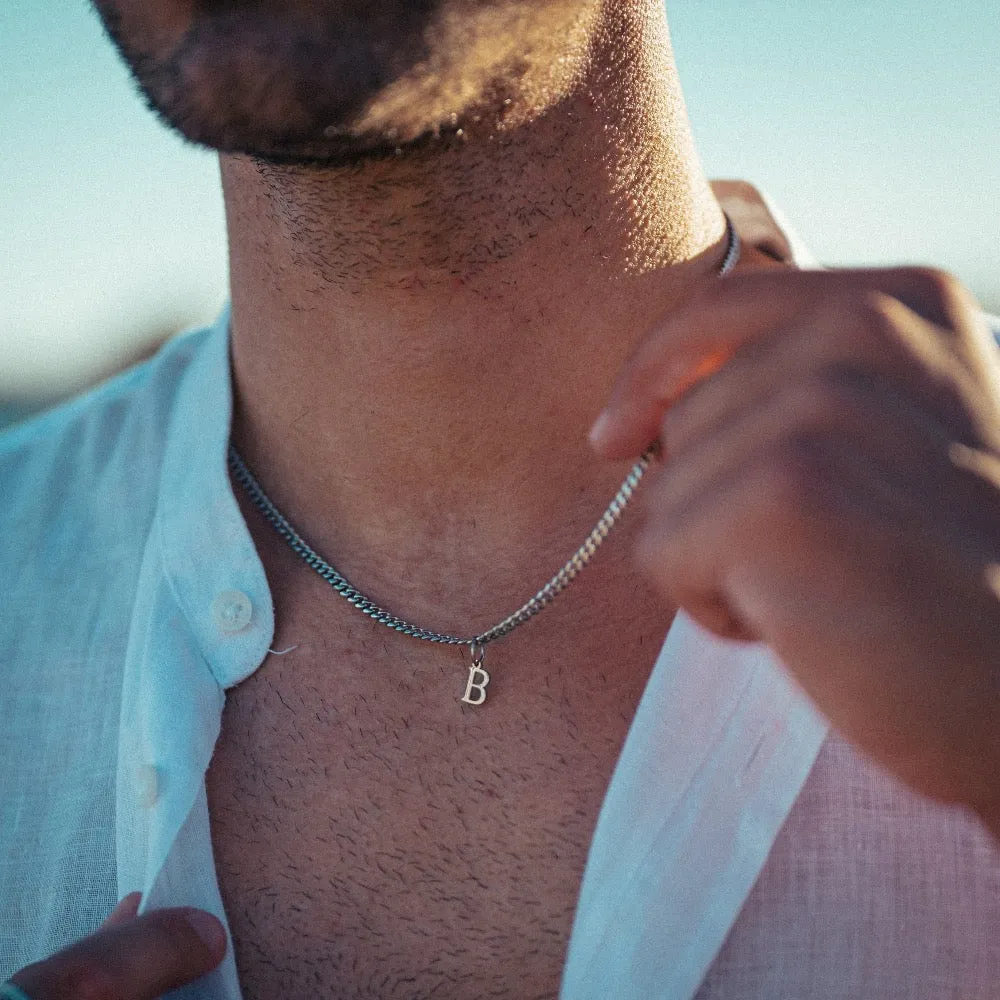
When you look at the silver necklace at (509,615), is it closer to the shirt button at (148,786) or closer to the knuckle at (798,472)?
the shirt button at (148,786)

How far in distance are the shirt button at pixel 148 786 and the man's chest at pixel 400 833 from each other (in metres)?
0.11

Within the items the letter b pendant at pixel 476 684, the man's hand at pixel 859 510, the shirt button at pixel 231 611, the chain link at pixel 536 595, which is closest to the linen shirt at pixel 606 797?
the shirt button at pixel 231 611

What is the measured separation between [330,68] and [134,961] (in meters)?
0.95

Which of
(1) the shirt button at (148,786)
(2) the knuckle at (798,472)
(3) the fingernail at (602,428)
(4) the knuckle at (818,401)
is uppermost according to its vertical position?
(4) the knuckle at (818,401)

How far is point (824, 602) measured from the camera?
2.24 feet

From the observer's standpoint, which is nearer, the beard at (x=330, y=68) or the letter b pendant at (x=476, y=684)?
the beard at (x=330, y=68)

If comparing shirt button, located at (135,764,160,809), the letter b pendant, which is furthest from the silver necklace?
shirt button, located at (135,764,160,809)

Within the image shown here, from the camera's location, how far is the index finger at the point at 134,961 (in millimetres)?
1075

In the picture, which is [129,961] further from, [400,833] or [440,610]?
[440,610]

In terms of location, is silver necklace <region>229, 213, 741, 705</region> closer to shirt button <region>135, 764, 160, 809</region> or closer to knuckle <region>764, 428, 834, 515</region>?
shirt button <region>135, 764, 160, 809</region>

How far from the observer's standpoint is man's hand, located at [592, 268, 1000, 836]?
26.9 inches

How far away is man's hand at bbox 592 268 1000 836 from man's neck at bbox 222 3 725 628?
2.19 feet

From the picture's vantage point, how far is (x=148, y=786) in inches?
53.0

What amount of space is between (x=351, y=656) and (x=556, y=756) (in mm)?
332
